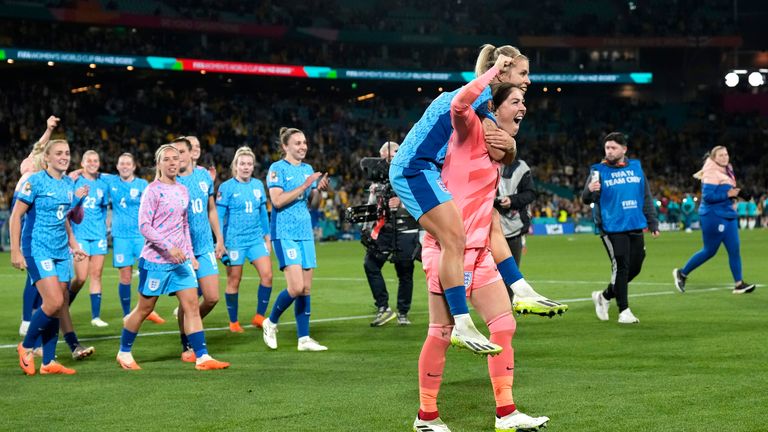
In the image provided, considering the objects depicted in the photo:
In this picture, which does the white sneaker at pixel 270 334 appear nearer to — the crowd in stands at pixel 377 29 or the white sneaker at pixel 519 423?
the white sneaker at pixel 519 423

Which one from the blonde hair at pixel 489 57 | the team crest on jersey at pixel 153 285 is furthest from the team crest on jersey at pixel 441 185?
the team crest on jersey at pixel 153 285

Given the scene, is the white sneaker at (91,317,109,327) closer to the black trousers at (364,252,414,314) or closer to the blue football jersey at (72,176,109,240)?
the blue football jersey at (72,176,109,240)

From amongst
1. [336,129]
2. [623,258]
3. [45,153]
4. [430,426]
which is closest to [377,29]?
[336,129]

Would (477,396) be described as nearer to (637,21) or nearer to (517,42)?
(517,42)

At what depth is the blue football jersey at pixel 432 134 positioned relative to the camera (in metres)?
6.08

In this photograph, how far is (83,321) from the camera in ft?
47.4

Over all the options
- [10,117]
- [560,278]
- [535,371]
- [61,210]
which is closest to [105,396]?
[61,210]

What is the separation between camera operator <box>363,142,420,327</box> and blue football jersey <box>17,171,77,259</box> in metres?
3.77

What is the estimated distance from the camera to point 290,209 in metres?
11.2

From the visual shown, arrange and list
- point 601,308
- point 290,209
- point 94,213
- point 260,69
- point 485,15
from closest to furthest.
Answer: point 290,209, point 601,308, point 94,213, point 260,69, point 485,15

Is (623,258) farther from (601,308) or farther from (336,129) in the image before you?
(336,129)

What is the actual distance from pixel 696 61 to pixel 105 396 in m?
69.0

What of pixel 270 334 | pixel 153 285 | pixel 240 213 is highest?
pixel 240 213

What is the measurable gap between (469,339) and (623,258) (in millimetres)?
7003
